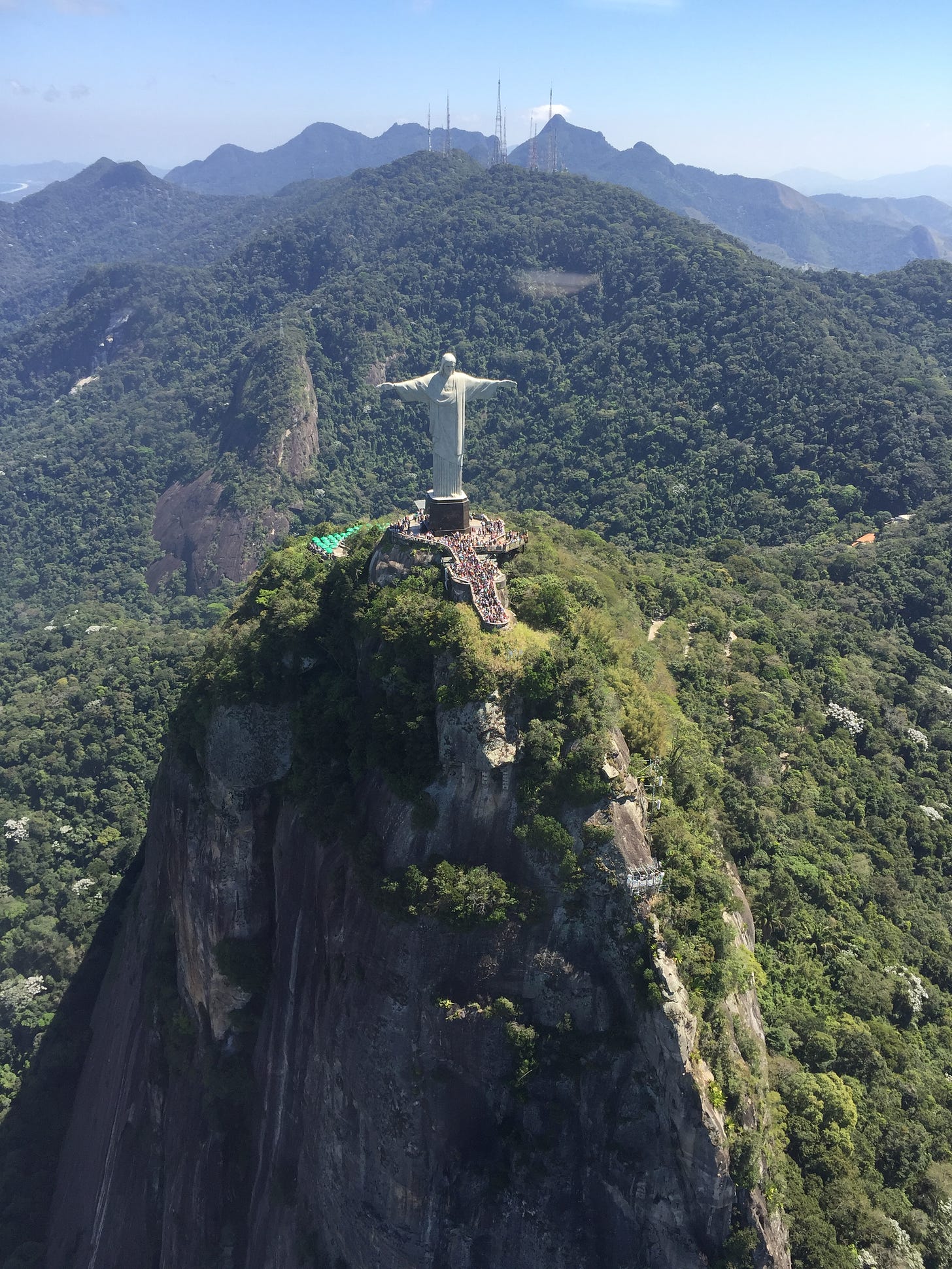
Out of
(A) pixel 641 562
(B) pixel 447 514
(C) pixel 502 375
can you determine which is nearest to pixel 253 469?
(C) pixel 502 375

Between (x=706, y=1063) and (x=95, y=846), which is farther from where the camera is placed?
(x=95, y=846)

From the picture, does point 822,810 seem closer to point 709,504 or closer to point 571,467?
point 709,504

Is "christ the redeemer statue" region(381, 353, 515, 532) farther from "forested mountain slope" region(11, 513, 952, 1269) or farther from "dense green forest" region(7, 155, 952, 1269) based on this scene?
"dense green forest" region(7, 155, 952, 1269)

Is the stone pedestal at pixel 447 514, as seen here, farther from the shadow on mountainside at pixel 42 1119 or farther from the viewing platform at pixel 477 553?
the shadow on mountainside at pixel 42 1119

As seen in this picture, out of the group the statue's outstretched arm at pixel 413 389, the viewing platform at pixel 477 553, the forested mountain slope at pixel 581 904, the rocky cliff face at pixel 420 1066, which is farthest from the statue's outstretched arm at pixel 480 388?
the rocky cliff face at pixel 420 1066

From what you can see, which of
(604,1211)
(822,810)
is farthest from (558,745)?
(822,810)
